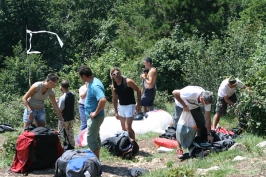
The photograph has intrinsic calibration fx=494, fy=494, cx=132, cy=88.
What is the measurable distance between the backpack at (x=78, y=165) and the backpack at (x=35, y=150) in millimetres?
584

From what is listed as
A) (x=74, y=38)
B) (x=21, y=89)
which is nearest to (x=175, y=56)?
(x=21, y=89)

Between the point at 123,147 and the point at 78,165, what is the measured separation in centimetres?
188

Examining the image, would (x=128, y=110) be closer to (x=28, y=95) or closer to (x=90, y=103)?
(x=90, y=103)

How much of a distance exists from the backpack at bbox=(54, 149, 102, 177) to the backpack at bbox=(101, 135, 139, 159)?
138 centimetres

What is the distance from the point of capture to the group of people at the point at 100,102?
7805 mm

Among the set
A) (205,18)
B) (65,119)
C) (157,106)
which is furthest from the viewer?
(205,18)

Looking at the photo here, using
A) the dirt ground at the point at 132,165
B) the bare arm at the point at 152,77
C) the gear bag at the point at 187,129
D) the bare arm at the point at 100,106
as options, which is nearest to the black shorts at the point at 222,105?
the bare arm at the point at 152,77

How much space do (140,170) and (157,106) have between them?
22.6ft

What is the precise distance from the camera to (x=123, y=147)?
9.00 metres

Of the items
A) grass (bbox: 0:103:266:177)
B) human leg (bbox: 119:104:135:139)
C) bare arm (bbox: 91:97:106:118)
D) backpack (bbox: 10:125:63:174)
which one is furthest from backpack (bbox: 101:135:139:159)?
bare arm (bbox: 91:97:106:118)

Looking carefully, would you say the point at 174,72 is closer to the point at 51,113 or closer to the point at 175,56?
the point at 175,56

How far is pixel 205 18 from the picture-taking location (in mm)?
26188

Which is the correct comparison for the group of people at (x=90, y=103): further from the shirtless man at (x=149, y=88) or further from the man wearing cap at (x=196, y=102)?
the shirtless man at (x=149, y=88)

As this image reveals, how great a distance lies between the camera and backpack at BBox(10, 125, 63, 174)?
7.98 meters
